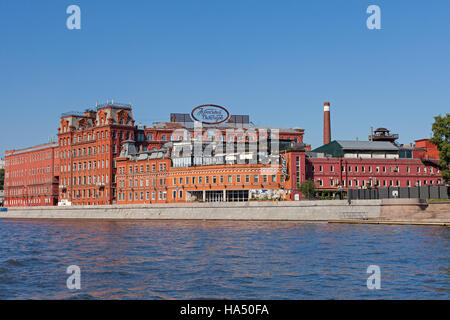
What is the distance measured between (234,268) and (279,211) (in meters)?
53.5

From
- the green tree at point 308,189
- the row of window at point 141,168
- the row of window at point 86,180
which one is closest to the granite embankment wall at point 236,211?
the row of window at point 141,168

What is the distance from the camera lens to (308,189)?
311 ft

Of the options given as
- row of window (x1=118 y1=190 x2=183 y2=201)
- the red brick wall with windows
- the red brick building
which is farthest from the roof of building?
the red brick building

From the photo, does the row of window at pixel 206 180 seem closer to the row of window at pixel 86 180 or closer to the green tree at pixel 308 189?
the green tree at pixel 308 189

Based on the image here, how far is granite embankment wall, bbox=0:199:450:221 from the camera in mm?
72438

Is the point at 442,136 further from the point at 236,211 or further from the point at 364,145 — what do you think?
the point at 236,211

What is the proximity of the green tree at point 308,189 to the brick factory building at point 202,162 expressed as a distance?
2.28 m

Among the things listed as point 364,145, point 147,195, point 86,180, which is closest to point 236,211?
point 147,195

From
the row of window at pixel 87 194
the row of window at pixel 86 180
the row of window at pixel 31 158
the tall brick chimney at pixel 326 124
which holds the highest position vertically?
the tall brick chimney at pixel 326 124

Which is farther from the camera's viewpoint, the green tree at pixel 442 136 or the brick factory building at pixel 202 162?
the brick factory building at pixel 202 162

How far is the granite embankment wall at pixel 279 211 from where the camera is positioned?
72.4 metres

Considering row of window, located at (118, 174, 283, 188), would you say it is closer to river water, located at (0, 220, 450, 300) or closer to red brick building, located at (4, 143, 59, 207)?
red brick building, located at (4, 143, 59, 207)

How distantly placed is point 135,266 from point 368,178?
83.0 metres
